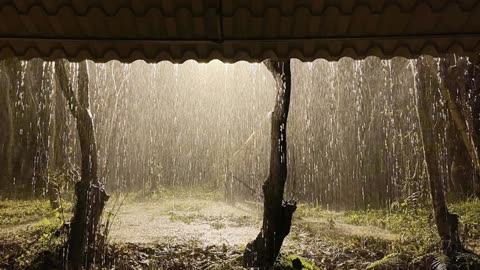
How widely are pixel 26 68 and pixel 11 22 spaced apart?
1023 centimetres

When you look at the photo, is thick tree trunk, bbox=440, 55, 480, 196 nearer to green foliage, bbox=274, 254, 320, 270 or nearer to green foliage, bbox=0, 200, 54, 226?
green foliage, bbox=274, 254, 320, 270

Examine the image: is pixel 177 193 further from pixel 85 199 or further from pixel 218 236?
pixel 85 199

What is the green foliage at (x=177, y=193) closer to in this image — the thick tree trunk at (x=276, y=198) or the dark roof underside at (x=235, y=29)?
the thick tree trunk at (x=276, y=198)

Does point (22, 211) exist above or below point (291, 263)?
above

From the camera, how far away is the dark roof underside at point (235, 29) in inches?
106

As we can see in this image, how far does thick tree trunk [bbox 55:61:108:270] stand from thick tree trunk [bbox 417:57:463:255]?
19.6 feet

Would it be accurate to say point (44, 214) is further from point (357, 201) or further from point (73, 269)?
point (357, 201)

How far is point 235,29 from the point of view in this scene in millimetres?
2801

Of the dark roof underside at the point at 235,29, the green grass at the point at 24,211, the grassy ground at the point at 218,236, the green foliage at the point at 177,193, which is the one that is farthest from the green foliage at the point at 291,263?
the green foliage at the point at 177,193

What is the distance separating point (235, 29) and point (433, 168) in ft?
19.7

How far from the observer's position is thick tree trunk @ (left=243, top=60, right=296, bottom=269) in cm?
605

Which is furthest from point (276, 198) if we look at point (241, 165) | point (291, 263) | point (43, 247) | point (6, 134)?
point (6, 134)

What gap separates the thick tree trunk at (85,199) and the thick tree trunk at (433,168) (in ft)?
19.6

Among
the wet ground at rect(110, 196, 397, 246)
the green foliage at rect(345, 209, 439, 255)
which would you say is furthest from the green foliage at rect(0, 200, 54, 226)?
the green foliage at rect(345, 209, 439, 255)
